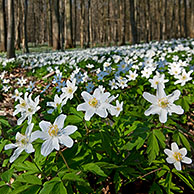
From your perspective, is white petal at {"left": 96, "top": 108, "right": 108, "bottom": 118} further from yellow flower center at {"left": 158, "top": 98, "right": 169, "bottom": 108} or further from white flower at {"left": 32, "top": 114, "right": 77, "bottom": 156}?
yellow flower center at {"left": 158, "top": 98, "right": 169, "bottom": 108}

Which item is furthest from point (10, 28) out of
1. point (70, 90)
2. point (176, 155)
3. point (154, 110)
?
point (176, 155)

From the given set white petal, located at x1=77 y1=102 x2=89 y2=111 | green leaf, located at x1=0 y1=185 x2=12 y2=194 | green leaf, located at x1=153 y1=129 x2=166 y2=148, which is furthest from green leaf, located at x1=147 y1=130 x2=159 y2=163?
green leaf, located at x1=0 y1=185 x2=12 y2=194

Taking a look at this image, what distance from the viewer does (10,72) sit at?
20.5ft

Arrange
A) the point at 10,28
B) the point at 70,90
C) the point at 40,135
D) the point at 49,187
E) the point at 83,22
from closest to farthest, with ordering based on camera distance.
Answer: the point at 49,187 → the point at 40,135 → the point at 70,90 → the point at 10,28 → the point at 83,22

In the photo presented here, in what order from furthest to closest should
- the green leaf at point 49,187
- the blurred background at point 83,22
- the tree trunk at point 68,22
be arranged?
the tree trunk at point 68,22
the blurred background at point 83,22
the green leaf at point 49,187

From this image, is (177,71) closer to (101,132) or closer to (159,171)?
(159,171)

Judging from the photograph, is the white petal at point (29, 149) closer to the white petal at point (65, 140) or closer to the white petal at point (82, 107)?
the white petal at point (65, 140)

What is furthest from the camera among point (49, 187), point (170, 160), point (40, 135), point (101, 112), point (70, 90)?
point (70, 90)

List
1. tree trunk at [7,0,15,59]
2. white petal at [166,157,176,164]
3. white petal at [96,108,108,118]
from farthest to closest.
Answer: tree trunk at [7,0,15,59] → white petal at [166,157,176,164] → white petal at [96,108,108,118]

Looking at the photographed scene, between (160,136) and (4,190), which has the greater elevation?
(160,136)

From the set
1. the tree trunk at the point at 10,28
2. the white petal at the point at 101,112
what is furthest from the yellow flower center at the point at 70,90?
the tree trunk at the point at 10,28

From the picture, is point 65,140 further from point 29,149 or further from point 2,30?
point 2,30

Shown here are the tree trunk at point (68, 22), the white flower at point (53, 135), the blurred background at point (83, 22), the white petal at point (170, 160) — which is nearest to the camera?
the white flower at point (53, 135)

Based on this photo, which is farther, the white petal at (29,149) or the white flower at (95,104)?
the white flower at (95,104)
